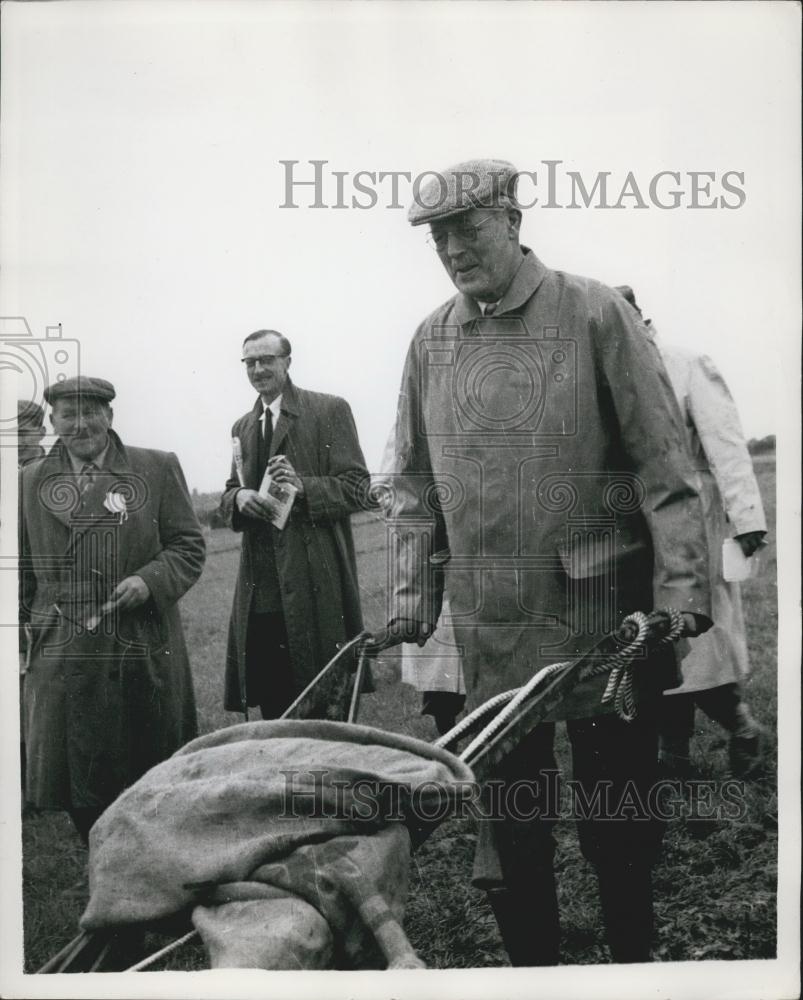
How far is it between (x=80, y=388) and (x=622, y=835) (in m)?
1.97

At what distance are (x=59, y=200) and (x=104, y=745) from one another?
157 cm

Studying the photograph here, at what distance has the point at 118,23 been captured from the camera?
3.49 meters

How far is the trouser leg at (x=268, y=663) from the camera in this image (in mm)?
3498

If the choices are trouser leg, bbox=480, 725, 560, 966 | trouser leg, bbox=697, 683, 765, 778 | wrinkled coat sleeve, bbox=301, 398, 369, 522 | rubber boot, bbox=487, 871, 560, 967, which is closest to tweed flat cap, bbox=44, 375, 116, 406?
wrinkled coat sleeve, bbox=301, 398, 369, 522

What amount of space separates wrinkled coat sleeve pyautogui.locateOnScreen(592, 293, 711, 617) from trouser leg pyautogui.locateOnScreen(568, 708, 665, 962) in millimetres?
497

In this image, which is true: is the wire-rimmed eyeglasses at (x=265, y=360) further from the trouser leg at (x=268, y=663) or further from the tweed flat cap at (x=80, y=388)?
the trouser leg at (x=268, y=663)

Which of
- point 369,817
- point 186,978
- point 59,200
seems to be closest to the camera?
Result: point 369,817

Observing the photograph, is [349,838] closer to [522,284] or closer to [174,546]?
[174,546]

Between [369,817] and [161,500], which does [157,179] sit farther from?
[369,817]

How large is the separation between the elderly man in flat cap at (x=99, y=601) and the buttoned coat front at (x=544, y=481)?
71 centimetres

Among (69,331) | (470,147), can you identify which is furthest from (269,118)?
(69,331)

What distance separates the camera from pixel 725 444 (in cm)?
347

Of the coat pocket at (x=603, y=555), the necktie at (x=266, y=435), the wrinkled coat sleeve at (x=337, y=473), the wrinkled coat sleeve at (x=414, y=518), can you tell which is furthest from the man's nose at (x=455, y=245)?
the coat pocket at (x=603, y=555)

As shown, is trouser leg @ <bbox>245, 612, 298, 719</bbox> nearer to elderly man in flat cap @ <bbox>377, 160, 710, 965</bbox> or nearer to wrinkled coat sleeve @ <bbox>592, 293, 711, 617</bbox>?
elderly man in flat cap @ <bbox>377, 160, 710, 965</bbox>
